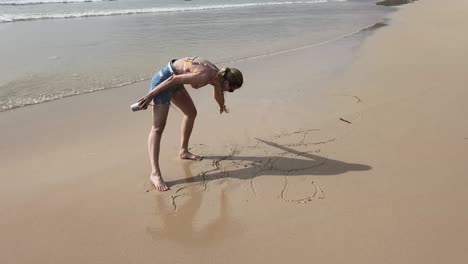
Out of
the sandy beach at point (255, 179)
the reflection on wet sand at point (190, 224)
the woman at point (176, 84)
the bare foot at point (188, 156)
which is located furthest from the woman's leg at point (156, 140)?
the bare foot at point (188, 156)

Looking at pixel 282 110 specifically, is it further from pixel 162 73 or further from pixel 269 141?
pixel 162 73

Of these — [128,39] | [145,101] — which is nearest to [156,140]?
[145,101]

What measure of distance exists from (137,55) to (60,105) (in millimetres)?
3247

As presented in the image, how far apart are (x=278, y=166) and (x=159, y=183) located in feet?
3.76

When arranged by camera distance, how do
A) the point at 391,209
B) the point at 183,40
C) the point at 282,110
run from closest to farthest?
1. the point at 391,209
2. the point at 282,110
3. the point at 183,40

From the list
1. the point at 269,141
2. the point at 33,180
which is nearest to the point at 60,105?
the point at 33,180

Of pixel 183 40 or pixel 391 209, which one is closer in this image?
pixel 391 209

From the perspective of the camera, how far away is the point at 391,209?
3332mm

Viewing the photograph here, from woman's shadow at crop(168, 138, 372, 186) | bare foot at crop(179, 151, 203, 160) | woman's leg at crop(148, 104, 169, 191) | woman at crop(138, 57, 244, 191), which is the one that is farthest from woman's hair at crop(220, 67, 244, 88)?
bare foot at crop(179, 151, 203, 160)

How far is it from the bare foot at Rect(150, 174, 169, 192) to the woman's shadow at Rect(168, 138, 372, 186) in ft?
0.39

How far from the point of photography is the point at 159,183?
12.7ft

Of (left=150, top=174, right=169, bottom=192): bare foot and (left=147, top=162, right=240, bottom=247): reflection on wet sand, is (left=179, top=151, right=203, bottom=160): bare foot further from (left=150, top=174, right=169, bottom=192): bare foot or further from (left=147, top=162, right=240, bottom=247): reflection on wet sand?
(left=147, top=162, right=240, bottom=247): reflection on wet sand

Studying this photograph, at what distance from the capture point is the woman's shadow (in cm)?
407

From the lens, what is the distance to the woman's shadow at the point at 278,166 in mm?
4074
